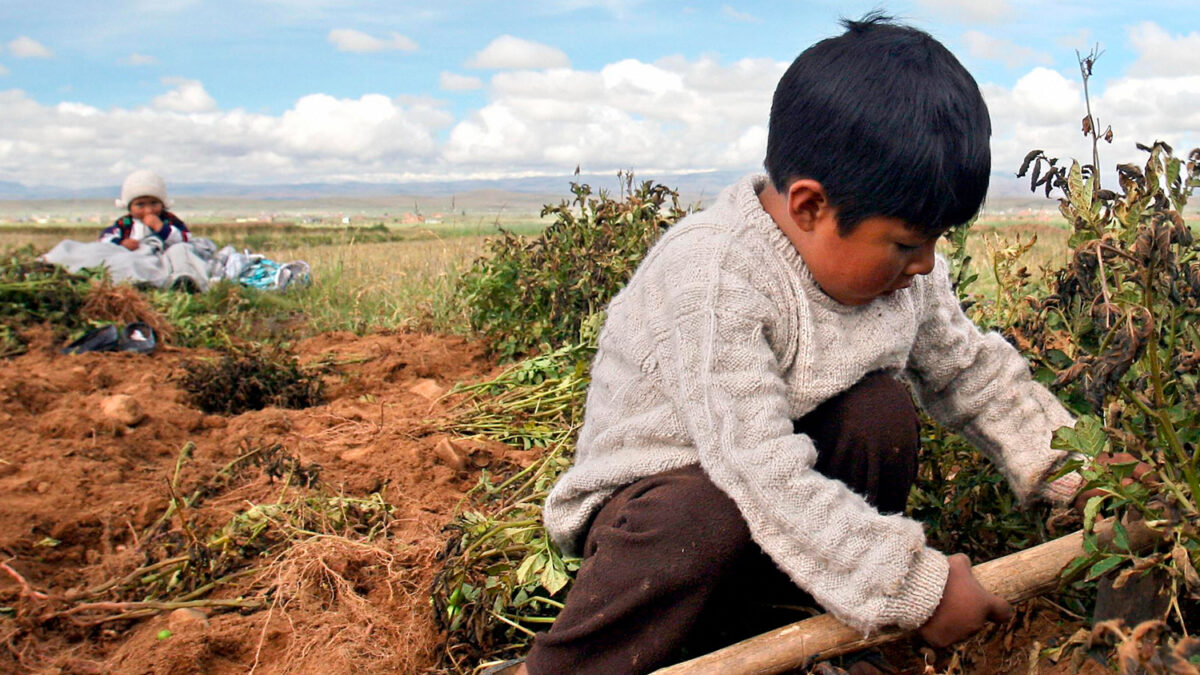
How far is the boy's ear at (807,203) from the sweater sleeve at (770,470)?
0.13m

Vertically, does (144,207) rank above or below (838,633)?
above

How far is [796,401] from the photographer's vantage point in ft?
6.04

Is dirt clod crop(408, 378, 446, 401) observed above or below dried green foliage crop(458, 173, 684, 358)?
below

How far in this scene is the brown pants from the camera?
1.72 meters

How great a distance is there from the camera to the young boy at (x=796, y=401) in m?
1.60

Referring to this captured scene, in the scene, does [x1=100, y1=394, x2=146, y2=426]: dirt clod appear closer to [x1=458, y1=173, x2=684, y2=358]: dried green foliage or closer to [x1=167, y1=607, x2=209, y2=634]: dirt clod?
[x1=458, y1=173, x2=684, y2=358]: dried green foliage

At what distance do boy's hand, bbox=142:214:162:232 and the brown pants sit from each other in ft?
22.4

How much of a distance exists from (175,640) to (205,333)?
3.66m

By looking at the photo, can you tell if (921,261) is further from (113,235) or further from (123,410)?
(113,235)

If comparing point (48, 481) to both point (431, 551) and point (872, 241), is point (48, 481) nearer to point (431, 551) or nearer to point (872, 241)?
point (431, 551)

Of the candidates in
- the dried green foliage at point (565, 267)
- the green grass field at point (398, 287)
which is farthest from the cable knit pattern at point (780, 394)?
the green grass field at point (398, 287)

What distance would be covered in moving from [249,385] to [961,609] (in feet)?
10.4

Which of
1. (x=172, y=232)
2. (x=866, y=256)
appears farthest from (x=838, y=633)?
(x=172, y=232)

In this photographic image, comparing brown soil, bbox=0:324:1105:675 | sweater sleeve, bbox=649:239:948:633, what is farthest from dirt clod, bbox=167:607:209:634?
sweater sleeve, bbox=649:239:948:633
